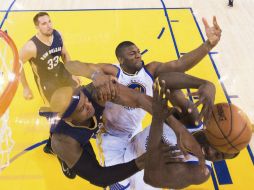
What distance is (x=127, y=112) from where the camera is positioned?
3148 millimetres

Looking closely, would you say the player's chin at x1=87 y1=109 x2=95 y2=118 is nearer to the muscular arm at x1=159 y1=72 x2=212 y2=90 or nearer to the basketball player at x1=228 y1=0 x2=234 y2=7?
the muscular arm at x1=159 y1=72 x2=212 y2=90

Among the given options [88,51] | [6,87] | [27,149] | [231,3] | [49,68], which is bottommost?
[27,149]

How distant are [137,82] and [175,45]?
→ 2.44 m

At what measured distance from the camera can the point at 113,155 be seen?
10.2ft

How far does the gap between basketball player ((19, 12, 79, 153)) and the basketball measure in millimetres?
2076

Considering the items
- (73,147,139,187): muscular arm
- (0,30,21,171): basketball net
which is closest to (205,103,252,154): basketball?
(73,147,139,187): muscular arm

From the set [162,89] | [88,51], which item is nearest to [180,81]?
[162,89]

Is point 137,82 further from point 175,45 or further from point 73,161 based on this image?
point 175,45

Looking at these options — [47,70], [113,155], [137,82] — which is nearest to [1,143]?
[47,70]

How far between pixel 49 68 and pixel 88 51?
1348 millimetres

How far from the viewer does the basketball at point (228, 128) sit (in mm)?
2414

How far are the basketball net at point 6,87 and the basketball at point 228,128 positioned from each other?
58.1 inches

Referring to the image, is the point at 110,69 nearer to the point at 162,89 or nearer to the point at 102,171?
the point at 102,171

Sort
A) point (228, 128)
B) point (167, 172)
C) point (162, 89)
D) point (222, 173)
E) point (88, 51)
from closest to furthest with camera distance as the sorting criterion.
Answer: point (162, 89) → point (228, 128) → point (167, 172) → point (222, 173) → point (88, 51)
